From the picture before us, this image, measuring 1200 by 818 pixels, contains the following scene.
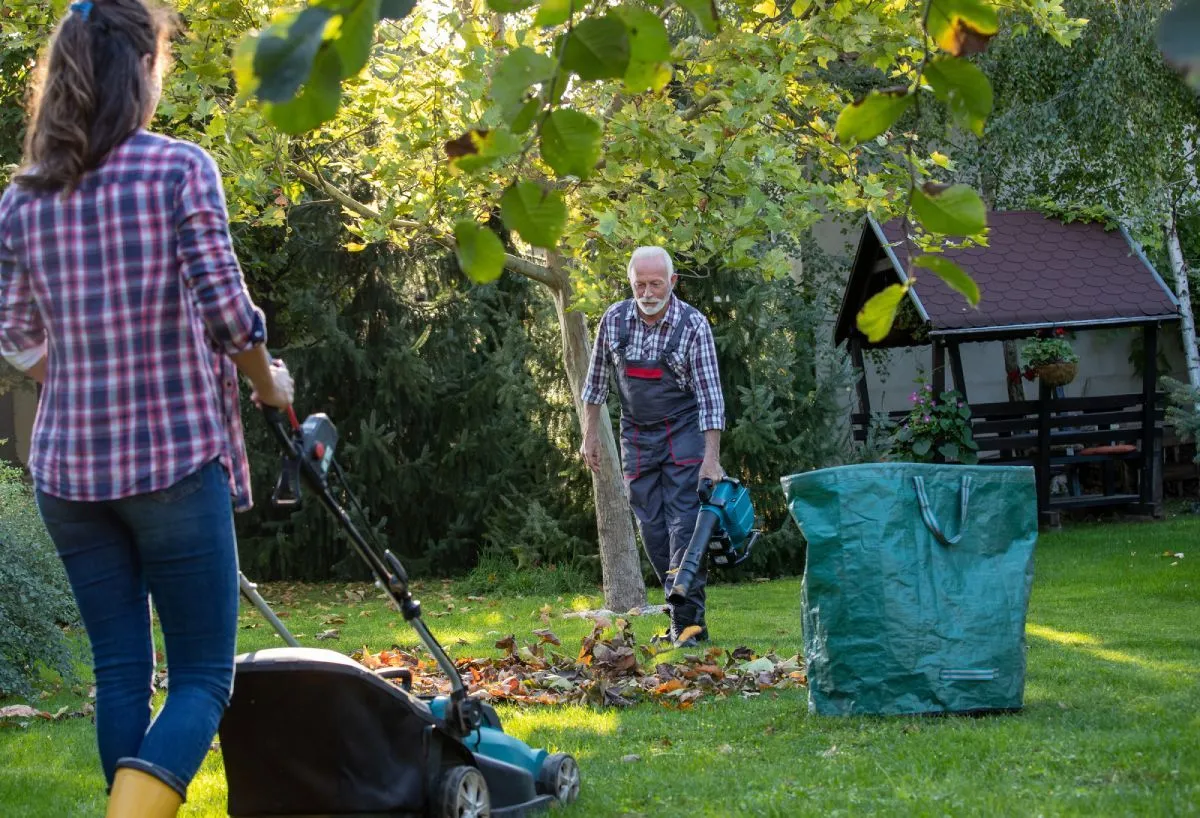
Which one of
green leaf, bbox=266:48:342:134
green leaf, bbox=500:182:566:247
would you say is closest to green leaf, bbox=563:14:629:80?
green leaf, bbox=500:182:566:247

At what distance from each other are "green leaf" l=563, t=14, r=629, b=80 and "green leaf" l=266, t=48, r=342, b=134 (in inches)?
10.5

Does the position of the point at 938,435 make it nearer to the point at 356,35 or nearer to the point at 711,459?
the point at 711,459

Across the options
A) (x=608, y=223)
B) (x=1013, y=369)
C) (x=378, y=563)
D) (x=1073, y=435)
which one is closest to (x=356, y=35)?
(x=378, y=563)

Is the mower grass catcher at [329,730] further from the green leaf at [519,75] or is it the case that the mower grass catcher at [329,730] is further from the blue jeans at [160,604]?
the green leaf at [519,75]

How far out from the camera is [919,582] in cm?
443

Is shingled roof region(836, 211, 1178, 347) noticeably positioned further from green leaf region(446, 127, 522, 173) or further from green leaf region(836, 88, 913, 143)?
green leaf region(446, 127, 522, 173)

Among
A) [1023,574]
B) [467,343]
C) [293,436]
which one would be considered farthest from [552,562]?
[293,436]

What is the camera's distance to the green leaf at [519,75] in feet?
4.91

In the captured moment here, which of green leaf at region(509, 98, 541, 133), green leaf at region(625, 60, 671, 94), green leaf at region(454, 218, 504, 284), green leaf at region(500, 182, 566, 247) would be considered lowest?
green leaf at region(454, 218, 504, 284)

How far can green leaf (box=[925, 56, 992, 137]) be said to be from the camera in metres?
1.61

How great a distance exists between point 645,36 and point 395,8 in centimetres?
29

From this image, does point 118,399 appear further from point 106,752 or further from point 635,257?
point 635,257

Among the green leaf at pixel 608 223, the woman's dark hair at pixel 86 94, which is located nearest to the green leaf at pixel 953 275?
the woman's dark hair at pixel 86 94

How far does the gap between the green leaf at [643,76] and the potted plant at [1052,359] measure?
12.4 metres
